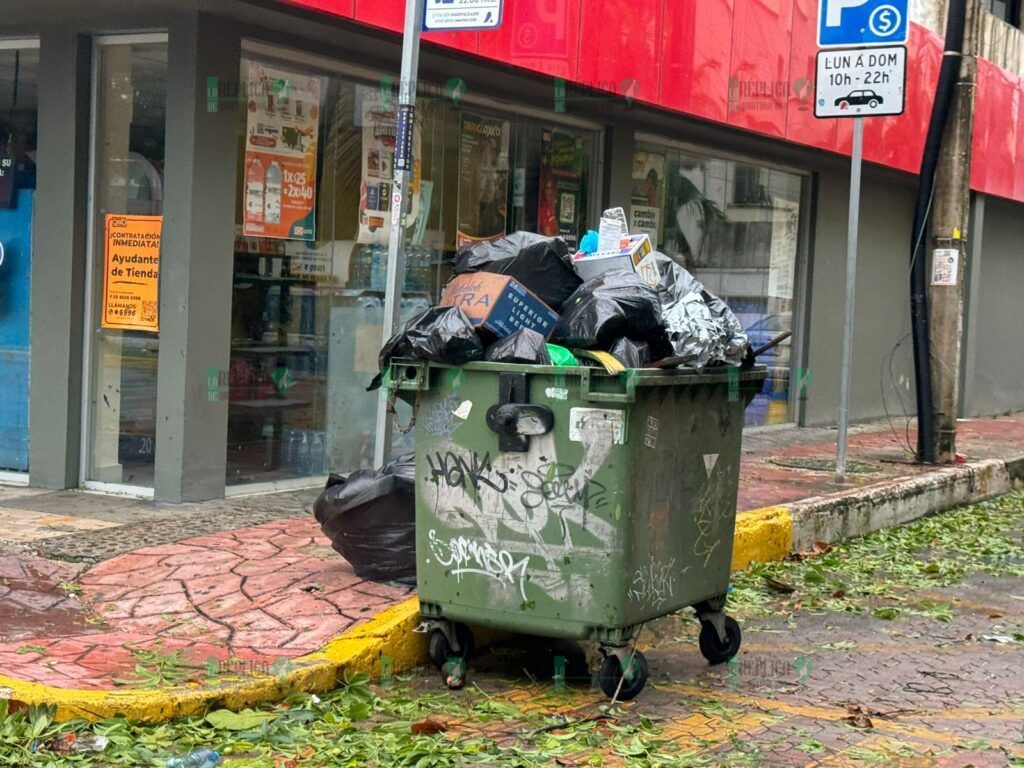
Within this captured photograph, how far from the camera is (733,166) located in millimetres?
13711

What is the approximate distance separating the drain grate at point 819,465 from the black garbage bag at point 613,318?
596 cm

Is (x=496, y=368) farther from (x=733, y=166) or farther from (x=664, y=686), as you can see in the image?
(x=733, y=166)

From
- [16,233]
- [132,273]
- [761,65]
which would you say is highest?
[761,65]

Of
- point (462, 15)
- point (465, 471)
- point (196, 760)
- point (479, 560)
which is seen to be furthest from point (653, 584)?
point (462, 15)

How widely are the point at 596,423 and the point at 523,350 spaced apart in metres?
0.43

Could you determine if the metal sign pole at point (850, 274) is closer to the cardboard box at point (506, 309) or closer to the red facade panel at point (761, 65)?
the red facade panel at point (761, 65)

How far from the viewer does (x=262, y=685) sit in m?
4.91

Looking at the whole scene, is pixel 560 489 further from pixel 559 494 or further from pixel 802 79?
pixel 802 79

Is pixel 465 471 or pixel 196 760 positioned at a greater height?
pixel 465 471

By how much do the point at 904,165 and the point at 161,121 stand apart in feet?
32.8

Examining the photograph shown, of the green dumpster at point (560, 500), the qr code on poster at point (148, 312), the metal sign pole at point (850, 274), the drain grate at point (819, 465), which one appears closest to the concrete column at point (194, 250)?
the qr code on poster at point (148, 312)

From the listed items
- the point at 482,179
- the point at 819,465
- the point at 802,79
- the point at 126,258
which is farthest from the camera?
the point at 802,79

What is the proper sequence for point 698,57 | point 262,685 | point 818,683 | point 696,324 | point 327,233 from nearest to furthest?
1. point 262,685
2. point 696,324
3. point 818,683
4. point 327,233
5. point 698,57

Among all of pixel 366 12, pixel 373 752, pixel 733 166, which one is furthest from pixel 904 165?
pixel 373 752
